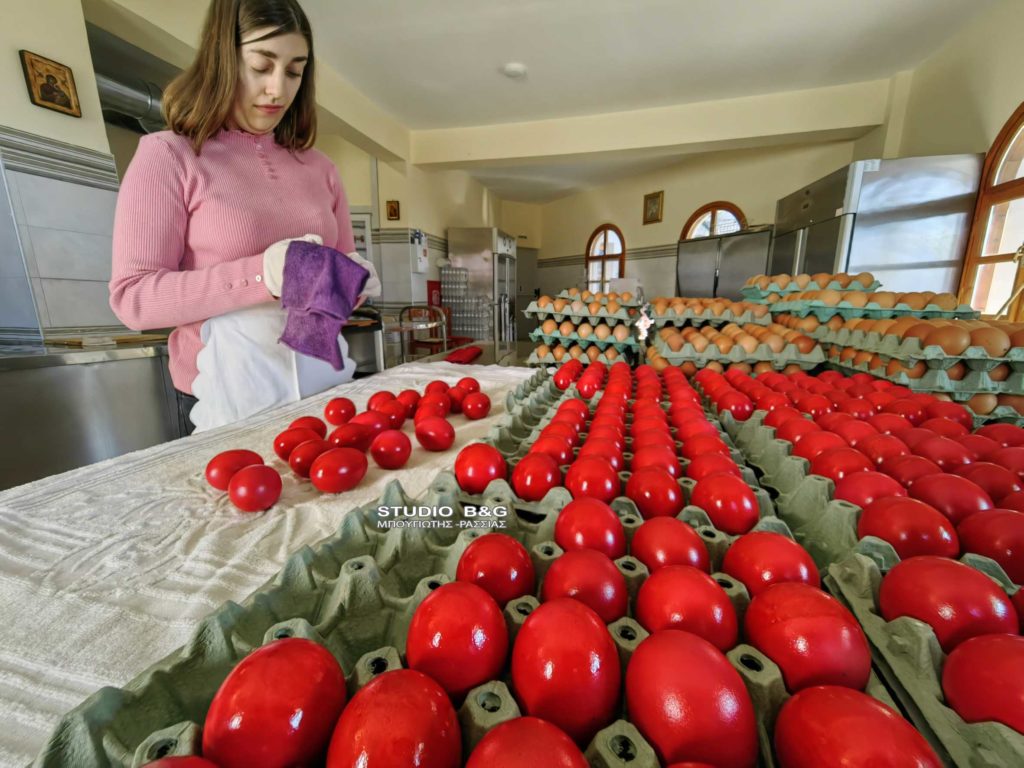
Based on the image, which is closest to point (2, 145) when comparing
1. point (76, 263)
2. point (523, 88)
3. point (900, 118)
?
point (76, 263)

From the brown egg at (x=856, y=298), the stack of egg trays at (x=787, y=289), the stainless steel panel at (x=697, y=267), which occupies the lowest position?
the brown egg at (x=856, y=298)

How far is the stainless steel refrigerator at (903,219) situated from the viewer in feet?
8.70

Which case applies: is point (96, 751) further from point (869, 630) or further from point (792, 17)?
point (792, 17)

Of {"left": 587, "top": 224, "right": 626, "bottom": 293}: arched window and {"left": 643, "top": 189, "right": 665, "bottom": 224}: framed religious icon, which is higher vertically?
{"left": 643, "top": 189, "right": 665, "bottom": 224}: framed religious icon

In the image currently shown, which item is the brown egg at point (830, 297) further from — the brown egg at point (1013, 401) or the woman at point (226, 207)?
the woman at point (226, 207)

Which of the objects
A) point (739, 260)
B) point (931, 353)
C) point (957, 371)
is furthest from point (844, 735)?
point (739, 260)

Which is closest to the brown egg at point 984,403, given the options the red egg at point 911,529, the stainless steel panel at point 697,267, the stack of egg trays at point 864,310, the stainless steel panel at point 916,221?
the stack of egg trays at point 864,310

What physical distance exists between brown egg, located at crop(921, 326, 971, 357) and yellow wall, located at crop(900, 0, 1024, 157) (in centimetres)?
253

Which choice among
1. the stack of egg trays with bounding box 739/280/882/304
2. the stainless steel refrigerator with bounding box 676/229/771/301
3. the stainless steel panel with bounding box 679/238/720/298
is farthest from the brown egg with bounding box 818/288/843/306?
the stainless steel panel with bounding box 679/238/720/298

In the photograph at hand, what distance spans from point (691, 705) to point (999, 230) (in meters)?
3.93

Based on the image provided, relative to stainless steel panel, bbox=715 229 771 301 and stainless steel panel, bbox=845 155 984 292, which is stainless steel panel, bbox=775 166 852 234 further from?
stainless steel panel, bbox=715 229 771 301

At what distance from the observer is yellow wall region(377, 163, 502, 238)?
→ 178 inches

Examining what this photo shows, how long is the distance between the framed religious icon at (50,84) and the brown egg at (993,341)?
3413 mm

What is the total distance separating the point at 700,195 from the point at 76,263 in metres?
6.05
